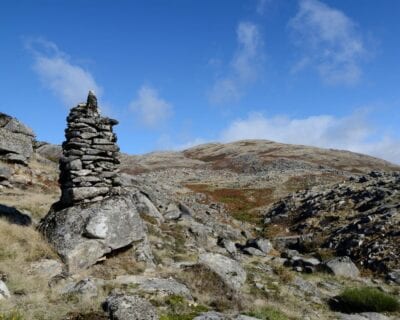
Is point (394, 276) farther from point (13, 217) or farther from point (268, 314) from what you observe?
point (13, 217)

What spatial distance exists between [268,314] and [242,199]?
131ft

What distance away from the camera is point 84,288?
13.5 meters

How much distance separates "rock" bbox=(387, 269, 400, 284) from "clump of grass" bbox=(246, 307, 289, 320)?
11357mm

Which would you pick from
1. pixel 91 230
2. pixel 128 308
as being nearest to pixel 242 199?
pixel 91 230

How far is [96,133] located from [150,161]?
4275 inches

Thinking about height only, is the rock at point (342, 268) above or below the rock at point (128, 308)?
above

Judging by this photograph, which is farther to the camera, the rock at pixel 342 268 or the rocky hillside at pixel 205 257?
the rock at pixel 342 268

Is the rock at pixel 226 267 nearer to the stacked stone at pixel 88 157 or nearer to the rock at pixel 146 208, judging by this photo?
the stacked stone at pixel 88 157

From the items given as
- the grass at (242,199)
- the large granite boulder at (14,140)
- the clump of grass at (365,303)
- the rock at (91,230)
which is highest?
the large granite boulder at (14,140)

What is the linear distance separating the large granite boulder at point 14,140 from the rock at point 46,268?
19.4 metres

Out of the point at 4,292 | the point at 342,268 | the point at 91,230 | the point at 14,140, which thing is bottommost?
the point at 4,292

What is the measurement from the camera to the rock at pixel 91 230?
631 inches

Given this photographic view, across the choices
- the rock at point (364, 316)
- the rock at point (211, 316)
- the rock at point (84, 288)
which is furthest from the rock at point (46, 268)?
the rock at point (364, 316)

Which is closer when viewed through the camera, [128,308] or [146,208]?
[128,308]
